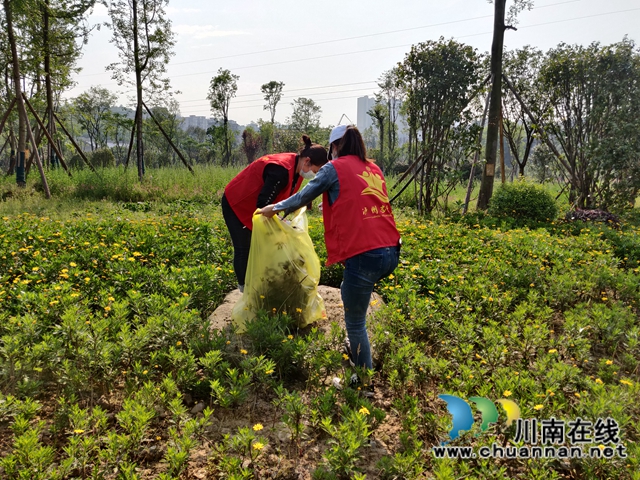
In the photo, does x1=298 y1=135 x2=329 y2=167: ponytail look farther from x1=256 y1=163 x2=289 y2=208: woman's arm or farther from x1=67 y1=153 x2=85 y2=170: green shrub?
x1=67 y1=153 x2=85 y2=170: green shrub

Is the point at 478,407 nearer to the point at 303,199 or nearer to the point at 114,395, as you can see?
the point at 303,199

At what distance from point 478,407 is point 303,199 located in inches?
57.8

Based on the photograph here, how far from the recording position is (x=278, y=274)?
3051mm

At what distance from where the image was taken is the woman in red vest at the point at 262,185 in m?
3.09

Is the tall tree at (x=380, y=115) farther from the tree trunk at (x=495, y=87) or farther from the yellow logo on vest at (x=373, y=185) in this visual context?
the yellow logo on vest at (x=373, y=185)

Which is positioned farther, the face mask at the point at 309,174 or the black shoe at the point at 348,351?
the face mask at the point at 309,174

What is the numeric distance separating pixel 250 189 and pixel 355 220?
1.36 meters

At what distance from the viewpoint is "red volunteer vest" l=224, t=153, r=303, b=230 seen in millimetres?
3250

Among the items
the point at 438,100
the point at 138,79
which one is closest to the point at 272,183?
the point at 438,100

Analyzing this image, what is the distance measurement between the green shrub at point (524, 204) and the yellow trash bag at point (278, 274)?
6.10 meters

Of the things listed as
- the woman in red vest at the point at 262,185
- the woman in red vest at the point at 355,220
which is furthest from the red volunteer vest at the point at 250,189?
the woman in red vest at the point at 355,220

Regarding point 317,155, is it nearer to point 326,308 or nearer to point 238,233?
point 238,233

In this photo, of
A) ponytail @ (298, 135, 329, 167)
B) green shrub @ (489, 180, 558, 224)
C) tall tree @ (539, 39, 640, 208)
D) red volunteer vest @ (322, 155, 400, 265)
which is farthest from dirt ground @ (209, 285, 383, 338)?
tall tree @ (539, 39, 640, 208)

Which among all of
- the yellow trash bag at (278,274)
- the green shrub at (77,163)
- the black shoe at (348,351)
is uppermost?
the green shrub at (77,163)
